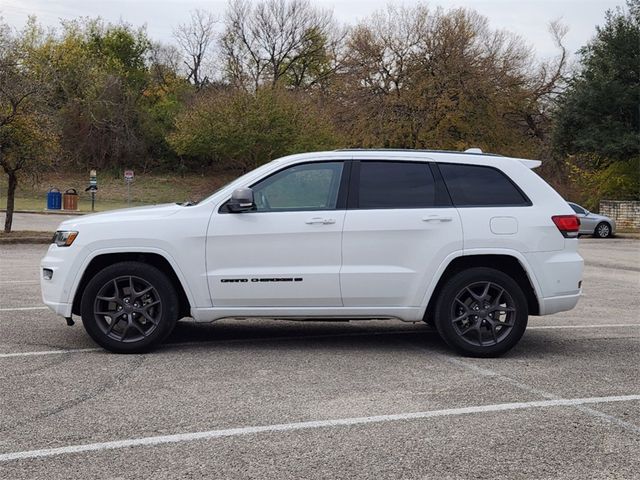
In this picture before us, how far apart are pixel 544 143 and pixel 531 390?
4933cm

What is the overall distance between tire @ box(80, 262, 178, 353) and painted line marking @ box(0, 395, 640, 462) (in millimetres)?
2241

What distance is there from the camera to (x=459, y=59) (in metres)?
46.0

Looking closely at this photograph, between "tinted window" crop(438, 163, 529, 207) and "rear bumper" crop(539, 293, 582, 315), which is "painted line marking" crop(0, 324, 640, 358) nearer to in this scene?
"rear bumper" crop(539, 293, 582, 315)

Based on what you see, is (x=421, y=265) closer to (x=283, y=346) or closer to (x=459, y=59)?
(x=283, y=346)

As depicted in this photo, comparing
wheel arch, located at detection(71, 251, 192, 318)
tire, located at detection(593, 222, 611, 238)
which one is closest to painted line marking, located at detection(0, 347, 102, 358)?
wheel arch, located at detection(71, 251, 192, 318)

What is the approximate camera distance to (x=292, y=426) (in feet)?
15.8

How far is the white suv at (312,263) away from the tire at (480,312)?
10 millimetres

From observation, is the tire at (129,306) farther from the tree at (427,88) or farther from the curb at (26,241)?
the tree at (427,88)

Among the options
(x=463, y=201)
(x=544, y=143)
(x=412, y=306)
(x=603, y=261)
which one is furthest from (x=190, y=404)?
(x=544, y=143)

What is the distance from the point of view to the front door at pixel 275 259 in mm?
6766

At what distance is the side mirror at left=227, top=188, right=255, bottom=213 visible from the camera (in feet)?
21.7

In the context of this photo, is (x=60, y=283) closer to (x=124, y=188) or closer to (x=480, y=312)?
(x=480, y=312)

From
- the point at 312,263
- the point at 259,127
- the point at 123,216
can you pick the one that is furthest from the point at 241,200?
the point at 259,127

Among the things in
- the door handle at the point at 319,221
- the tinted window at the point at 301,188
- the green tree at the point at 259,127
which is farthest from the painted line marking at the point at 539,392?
the green tree at the point at 259,127
